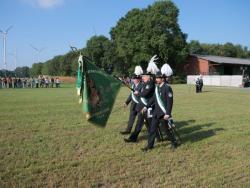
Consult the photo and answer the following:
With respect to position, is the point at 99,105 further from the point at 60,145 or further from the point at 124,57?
the point at 124,57

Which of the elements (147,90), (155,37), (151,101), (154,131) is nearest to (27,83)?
(155,37)

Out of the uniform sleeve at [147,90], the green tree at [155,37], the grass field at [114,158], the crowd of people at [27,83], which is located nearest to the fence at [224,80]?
the green tree at [155,37]

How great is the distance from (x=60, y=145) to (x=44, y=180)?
8.81 feet

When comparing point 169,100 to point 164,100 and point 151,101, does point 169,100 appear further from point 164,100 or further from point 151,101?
point 151,101

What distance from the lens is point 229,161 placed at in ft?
25.2

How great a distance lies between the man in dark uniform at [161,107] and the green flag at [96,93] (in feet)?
3.84

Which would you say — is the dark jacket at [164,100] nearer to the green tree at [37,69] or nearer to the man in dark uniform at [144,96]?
the man in dark uniform at [144,96]

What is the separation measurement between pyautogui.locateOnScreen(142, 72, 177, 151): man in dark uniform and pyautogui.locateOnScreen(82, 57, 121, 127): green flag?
3.84ft

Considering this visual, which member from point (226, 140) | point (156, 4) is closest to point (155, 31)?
point (156, 4)

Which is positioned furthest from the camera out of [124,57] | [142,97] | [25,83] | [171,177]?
[124,57]

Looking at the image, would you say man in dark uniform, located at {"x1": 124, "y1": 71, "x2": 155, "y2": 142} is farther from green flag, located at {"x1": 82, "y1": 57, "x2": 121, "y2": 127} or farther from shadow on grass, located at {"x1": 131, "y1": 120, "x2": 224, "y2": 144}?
green flag, located at {"x1": 82, "y1": 57, "x2": 121, "y2": 127}

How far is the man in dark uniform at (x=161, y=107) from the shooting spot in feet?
28.7

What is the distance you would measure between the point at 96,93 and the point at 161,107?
1747 mm

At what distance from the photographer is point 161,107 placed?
8.91m
